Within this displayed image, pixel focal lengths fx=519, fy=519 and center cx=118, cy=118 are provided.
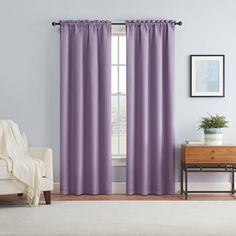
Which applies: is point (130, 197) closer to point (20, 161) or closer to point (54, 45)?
point (20, 161)

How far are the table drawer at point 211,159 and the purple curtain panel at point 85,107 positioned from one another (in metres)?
1.03

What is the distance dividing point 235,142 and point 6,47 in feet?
10.3

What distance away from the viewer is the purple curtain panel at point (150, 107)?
643 centimetres

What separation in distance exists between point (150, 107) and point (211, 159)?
1.00m

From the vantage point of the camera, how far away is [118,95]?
6.73m

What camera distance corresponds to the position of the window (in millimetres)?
6723

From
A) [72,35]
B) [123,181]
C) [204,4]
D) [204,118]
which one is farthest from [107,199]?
[204,4]

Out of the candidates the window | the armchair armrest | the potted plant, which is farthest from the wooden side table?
the armchair armrest

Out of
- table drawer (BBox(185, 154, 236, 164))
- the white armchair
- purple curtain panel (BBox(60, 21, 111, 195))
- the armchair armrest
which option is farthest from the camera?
purple curtain panel (BBox(60, 21, 111, 195))

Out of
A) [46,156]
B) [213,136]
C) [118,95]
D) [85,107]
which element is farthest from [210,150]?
[46,156]

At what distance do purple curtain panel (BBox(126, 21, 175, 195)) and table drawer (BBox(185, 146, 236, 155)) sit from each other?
1.31 feet

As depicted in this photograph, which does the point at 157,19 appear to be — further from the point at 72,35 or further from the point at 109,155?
the point at 109,155

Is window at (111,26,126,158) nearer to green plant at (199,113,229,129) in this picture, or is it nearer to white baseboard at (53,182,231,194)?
white baseboard at (53,182,231,194)

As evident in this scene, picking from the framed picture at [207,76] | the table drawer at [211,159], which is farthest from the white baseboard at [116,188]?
the framed picture at [207,76]
